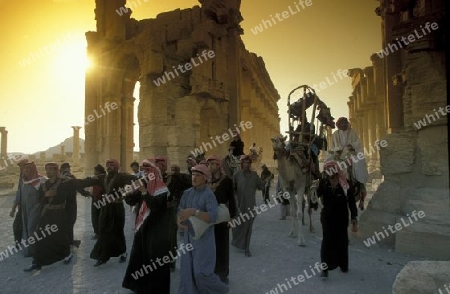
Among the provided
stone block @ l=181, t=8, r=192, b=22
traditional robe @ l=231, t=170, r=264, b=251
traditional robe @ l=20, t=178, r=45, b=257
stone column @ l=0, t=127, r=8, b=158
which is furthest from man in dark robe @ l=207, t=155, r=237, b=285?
stone column @ l=0, t=127, r=8, b=158

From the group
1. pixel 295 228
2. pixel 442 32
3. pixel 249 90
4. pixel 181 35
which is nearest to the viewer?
pixel 442 32

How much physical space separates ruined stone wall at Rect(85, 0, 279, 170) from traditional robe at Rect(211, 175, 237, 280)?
8.78m

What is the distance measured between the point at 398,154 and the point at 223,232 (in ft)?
14.0

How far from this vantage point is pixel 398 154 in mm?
6109

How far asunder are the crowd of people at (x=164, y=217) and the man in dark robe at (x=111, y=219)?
2cm

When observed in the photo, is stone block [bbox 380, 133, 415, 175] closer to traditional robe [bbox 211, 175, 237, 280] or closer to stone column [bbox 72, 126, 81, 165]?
traditional robe [bbox 211, 175, 237, 280]

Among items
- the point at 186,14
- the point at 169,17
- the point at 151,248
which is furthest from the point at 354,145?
the point at 169,17

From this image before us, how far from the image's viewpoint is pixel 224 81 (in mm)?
16547

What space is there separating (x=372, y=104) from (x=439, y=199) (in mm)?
15896

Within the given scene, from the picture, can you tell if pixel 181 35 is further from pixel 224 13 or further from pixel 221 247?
pixel 221 247

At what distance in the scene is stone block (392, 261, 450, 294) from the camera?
6.79 feet

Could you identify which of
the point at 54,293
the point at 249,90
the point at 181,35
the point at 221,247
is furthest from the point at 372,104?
the point at 54,293

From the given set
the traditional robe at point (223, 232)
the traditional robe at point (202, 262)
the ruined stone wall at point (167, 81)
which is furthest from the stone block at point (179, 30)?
the traditional robe at point (202, 262)

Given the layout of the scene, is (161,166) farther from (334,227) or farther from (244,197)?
(334,227)
